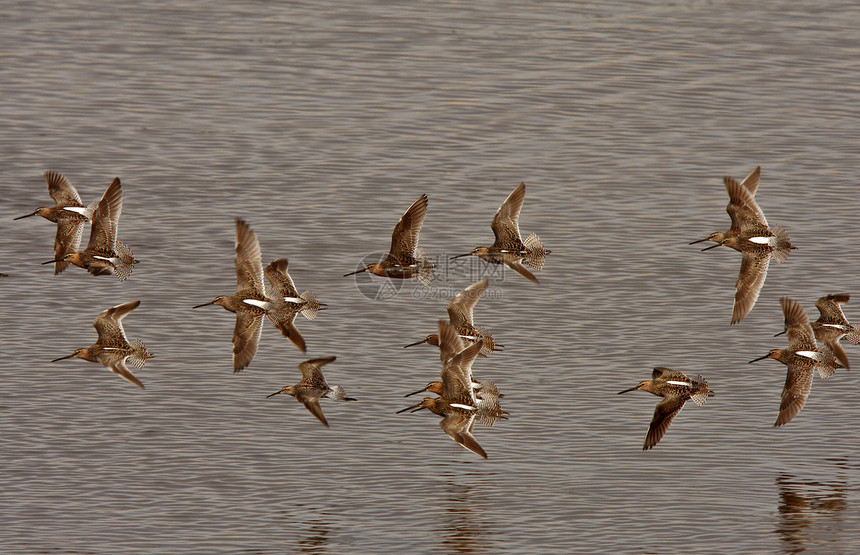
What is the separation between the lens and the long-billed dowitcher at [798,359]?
68.5 feet

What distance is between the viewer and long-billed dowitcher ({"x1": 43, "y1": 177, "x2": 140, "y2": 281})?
21.2 meters

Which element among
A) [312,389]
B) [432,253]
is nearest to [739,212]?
[312,389]

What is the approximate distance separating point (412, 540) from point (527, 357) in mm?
5985

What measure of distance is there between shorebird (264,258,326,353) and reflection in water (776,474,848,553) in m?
7.05

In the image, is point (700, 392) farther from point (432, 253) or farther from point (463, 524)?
point (432, 253)

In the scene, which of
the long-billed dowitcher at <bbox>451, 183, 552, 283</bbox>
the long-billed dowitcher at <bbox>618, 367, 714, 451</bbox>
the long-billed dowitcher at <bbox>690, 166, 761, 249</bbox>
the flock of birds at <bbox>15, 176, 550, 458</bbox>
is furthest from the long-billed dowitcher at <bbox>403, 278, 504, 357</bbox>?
the long-billed dowitcher at <bbox>690, 166, 761, 249</bbox>

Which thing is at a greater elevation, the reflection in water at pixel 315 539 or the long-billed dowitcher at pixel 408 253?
the long-billed dowitcher at pixel 408 253

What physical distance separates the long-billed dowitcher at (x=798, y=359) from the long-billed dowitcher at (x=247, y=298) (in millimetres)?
6885

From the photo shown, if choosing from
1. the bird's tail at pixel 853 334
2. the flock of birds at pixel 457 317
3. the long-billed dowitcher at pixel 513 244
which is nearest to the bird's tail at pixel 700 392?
the flock of birds at pixel 457 317

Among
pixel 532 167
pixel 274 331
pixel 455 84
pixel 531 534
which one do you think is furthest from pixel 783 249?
pixel 455 84

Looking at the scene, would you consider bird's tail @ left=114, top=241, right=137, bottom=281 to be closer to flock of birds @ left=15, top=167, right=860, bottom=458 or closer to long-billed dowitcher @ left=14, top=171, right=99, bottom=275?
flock of birds @ left=15, top=167, right=860, bottom=458

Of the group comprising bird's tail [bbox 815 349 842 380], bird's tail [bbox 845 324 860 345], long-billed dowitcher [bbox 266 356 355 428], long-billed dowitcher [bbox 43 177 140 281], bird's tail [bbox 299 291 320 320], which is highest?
long-billed dowitcher [bbox 43 177 140 281]

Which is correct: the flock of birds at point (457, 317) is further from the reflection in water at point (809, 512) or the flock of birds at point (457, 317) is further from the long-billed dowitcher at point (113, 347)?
the reflection in water at point (809, 512)

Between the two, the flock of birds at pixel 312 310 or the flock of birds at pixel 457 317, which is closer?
the flock of birds at pixel 312 310
